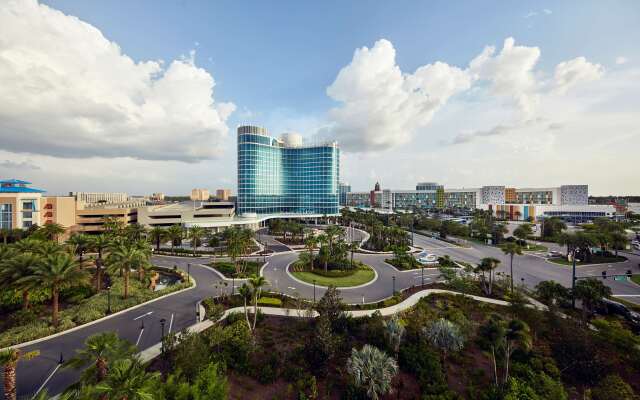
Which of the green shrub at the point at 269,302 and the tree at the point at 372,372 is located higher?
the tree at the point at 372,372

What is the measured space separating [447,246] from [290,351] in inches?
2347

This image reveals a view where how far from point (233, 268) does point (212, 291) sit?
9.43 meters

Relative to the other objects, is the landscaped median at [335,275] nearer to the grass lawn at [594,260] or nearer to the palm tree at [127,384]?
the palm tree at [127,384]

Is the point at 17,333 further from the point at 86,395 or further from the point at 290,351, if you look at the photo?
the point at 290,351

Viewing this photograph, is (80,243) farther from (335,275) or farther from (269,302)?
(335,275)

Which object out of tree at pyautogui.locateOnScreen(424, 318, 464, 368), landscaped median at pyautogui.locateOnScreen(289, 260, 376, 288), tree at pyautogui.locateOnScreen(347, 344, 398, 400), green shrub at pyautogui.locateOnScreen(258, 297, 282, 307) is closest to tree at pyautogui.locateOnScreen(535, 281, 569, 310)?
tree at pyautogui.locateOnScreen(424, 318, 464, 368)

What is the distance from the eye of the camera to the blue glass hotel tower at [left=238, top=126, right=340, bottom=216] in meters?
103

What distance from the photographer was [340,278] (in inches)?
1615

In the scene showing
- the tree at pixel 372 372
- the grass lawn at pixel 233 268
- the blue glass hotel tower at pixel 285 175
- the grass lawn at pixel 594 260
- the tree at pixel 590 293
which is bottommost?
the grass lawn at pixel 594 260

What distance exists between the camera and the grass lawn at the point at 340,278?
38594 millimetres

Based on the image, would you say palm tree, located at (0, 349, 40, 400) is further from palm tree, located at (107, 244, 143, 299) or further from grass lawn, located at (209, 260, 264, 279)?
grass lawn, located at (209, 260, 264, 279)

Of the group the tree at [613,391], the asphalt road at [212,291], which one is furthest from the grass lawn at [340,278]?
the tree at [613,391]

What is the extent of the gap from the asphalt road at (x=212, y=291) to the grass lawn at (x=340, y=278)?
4.86 ft

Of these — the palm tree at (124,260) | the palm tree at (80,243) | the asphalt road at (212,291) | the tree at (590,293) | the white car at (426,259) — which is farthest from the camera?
the white car at (426,259)
